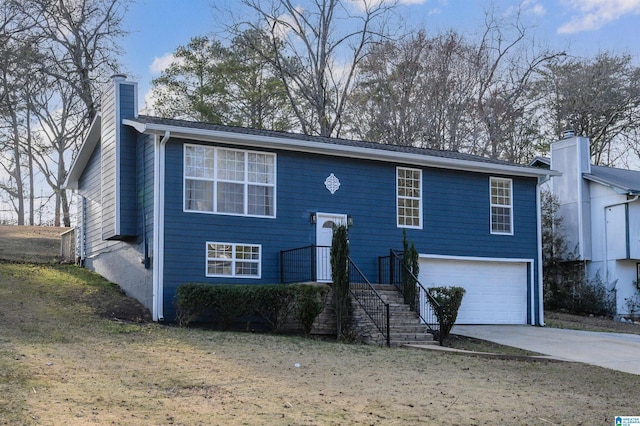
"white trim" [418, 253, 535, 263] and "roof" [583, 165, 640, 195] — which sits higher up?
"roof" [583, 165, 640, 195]

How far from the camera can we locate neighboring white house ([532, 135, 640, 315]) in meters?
26.7

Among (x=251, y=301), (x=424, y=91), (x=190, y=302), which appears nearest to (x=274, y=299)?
(x=251, y=301)

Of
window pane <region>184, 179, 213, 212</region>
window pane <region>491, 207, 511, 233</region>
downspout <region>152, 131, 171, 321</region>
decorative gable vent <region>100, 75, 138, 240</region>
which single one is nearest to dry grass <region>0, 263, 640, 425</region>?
downspout <region>152, 131, 171, 321</region>

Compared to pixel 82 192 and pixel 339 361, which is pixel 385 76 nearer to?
pixel 82 192

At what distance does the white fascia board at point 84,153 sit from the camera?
20930 mm

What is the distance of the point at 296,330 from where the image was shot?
56.6ft

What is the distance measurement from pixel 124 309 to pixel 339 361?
6230mm

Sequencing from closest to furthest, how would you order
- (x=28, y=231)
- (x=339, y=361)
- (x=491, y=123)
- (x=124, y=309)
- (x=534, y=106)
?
1. (x=339, y=361)
2. (x=124, y=309)
3. (x=28, y=231)
4. (x=491, y=123)
5. (x=534, y=106)

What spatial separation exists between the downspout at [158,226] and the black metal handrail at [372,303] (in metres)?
4.09

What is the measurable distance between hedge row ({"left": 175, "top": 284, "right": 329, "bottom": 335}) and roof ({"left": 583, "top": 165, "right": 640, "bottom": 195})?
14.2m

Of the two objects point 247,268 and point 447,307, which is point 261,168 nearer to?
point 247,268

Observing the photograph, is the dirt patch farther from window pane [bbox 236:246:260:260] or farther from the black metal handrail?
the black metal handrail

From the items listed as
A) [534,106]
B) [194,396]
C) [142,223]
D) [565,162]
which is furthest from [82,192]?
[534,106]

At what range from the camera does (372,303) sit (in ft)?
57.3
